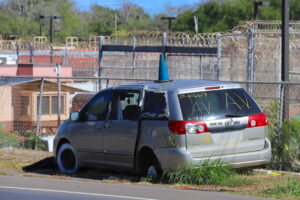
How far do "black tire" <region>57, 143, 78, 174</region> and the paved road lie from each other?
1.14m

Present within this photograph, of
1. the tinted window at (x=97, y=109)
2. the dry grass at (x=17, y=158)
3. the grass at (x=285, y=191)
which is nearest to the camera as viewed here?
the grass at (x=285, y=191)

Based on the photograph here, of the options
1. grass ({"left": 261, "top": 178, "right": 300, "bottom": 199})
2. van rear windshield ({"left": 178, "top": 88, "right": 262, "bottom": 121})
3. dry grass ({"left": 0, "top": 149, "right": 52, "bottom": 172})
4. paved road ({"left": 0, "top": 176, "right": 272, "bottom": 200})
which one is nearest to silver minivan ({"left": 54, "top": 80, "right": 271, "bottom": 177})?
van rear windshield ({"left": 178, "top": 88, "right": 262, "bottom": 121})

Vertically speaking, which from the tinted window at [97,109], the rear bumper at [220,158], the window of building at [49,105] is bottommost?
the rear bumper at [220,158]

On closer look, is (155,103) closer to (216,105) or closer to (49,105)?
(216,105)

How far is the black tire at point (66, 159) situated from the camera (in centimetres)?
1235

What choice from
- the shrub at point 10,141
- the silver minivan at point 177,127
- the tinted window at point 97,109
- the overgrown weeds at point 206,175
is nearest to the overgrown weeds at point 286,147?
the silver minivan at point 177,127

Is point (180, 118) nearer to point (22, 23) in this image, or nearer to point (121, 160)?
point (121, 160)

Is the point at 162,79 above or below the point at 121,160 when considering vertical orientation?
above

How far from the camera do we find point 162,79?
11586mm

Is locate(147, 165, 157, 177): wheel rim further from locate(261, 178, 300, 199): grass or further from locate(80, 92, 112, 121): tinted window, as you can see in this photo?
locate(261, 178, 300, 199): grass

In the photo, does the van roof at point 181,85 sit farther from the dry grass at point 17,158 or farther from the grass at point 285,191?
the dry grass at point 17,158

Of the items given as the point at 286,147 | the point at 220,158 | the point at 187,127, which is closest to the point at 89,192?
the point at 187,127

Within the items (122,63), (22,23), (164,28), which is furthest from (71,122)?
(164,28)

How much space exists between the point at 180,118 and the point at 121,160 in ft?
5.08
